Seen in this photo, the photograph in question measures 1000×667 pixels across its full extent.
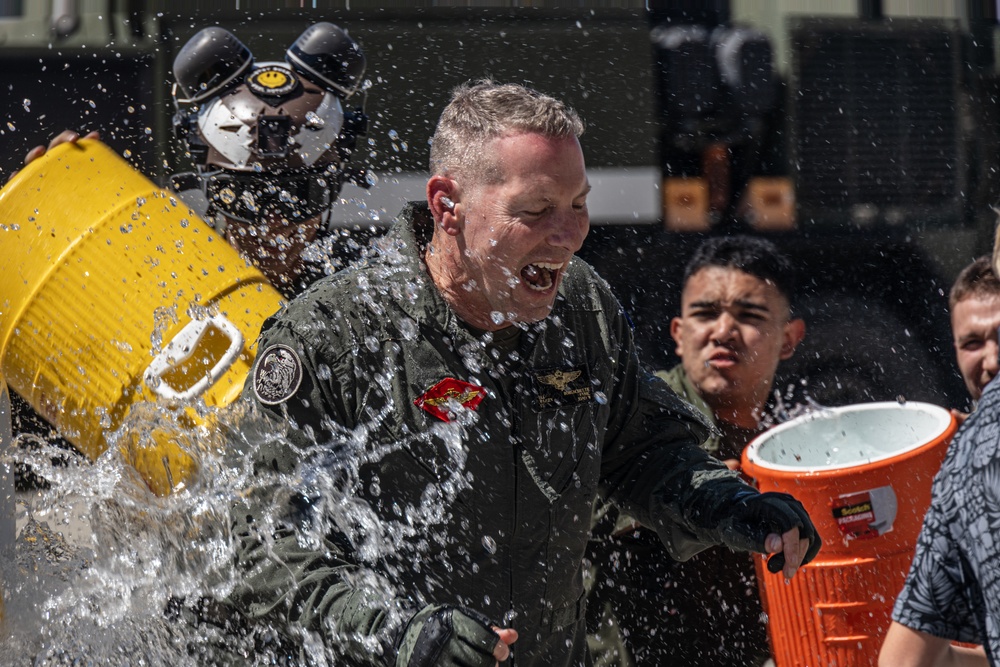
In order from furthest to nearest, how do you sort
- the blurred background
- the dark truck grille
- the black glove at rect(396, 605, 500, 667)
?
the dark truck grille → the blurred background → the black glove at rect(396, 605, 500, 667)

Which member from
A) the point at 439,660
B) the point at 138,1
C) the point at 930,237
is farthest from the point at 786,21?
the point at 439,660

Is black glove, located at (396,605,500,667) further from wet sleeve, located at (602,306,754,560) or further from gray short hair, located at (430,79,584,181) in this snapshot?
gray short hair, located at (430,79,584,181)

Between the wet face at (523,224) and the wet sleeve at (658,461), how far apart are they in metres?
0.30

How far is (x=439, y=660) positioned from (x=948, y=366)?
3333mm

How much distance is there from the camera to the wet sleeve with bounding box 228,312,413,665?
5.84 ft

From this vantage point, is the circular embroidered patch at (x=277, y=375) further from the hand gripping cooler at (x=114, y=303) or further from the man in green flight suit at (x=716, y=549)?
the man in green flight suit at (x=716, y=549)

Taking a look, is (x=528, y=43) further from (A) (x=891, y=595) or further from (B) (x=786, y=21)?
(A) (x=891, y=595)

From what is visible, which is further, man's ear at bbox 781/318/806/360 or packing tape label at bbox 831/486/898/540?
man's ear at bbox 781/318/806/360

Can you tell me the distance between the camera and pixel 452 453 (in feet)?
6.70

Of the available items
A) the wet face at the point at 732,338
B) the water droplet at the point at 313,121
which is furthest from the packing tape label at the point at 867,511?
the water droplet at the point at 313,121

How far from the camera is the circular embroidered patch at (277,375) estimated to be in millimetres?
1913

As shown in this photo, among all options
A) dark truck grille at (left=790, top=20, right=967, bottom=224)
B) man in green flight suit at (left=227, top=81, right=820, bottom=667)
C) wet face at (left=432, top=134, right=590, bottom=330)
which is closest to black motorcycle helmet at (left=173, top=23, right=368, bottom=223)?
man in green flight suit at (left=227, top=81, right=820, bottom=667)

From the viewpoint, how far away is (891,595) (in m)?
2.48

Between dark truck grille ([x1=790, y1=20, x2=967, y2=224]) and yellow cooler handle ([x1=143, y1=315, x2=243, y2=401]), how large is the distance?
124 inches
